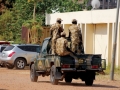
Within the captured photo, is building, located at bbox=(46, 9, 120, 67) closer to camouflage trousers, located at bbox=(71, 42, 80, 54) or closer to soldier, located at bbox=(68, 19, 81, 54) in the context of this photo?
soldier, located at bbox=(68, 19, 81, 54)

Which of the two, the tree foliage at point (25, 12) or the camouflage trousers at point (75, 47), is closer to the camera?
the camouflage trousers at point (75, 47)

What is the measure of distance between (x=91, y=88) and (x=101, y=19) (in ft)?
48.5

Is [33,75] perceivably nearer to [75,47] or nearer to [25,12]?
[75,47]

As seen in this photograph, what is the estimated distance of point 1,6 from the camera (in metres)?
59.9

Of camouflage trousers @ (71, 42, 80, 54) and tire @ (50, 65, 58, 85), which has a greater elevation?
camouflage trousers @ (71, 42, 80, 54)

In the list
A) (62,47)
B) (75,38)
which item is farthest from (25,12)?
(62,47)

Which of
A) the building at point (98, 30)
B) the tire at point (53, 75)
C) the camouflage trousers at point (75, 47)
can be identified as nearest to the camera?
the tire at point (53, 75)

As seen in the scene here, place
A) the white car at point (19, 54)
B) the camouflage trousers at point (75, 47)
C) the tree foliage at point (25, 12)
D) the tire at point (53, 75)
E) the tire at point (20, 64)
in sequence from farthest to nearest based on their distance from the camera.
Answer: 1. the tree foliage at point (25, 12)
2. the tire at point (20, 64)
3. the white car at point (19, 54)
4. the camouflage trousers at point (75, 47)
5. the tire at point (53, 75)

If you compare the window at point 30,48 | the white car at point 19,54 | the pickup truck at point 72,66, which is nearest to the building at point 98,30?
the window at point 30,48

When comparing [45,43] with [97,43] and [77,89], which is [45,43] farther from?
[97,43]

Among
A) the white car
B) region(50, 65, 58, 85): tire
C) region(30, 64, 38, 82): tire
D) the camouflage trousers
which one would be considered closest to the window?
Result: the white car

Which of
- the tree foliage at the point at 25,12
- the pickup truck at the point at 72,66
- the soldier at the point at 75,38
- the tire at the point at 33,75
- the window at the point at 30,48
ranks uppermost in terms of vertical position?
the tree foliage at the point at 25,12

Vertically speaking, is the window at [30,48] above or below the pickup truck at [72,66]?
above

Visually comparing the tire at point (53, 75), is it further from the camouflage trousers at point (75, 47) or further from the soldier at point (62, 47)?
the camouflage trousers at point (75, 47)
